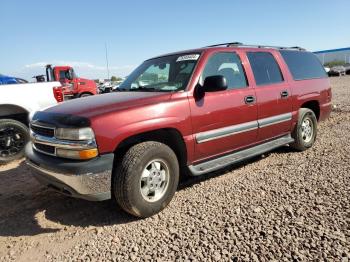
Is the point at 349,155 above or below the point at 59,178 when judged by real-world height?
below

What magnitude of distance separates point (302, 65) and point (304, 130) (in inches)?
45.9

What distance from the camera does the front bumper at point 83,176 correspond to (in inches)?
124

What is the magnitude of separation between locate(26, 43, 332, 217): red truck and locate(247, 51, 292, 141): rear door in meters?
0.02

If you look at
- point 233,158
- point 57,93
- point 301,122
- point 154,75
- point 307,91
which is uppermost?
point 154,75

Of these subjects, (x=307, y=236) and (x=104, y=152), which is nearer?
(x=307, y=236)

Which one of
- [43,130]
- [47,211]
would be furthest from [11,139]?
[43,130]

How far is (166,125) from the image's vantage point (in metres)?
3.64

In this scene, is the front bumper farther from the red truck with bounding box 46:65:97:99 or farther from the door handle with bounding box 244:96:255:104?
the red truck with bounding box 46:65:97:99

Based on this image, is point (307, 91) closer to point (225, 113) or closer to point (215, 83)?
point (225, 113)

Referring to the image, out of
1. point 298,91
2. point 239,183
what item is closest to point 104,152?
point 239,183

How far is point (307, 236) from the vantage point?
3.02 metres

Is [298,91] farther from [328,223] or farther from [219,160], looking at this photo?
[328,223]

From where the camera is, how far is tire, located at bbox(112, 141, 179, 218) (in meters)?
3.36

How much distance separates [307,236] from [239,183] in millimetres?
1478
